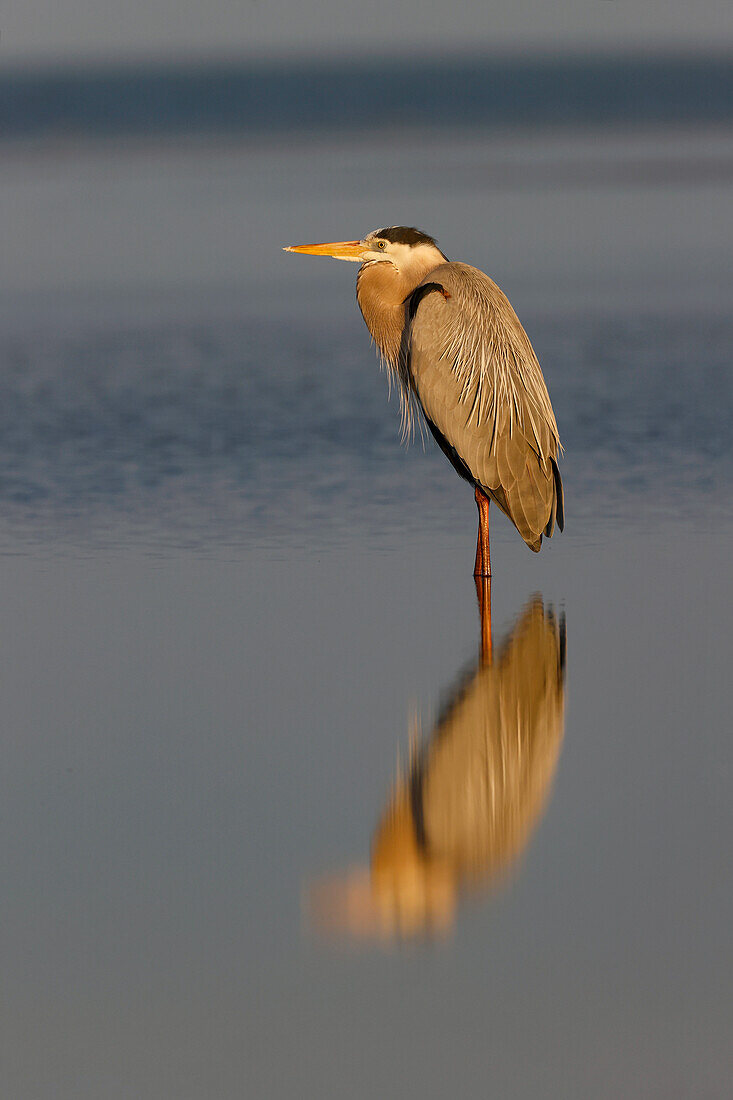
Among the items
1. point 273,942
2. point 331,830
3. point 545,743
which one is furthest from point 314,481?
point 273,942

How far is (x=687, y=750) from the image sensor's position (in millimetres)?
4461

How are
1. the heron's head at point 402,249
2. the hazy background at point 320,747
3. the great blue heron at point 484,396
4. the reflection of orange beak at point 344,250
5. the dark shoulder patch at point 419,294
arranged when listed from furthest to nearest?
the reflection of orange beak at point 344,250 < the heron's head at point 402,249 < the dark shoulder patch at point 419,294 < the great blue heron at point 484,396 < the hazy background at point 320,747

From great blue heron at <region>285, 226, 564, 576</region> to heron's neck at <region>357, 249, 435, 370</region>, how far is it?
73 millimetres

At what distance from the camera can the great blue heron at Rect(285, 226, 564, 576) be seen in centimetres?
691

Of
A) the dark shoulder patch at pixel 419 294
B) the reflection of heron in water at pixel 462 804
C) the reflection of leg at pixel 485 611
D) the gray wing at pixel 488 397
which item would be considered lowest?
the reflection of heron in water at pixel 462 804

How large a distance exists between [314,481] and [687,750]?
4.67 meters

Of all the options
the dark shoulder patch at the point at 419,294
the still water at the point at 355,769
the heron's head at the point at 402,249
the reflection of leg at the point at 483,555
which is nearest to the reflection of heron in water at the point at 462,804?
the still water at the point at 355,769

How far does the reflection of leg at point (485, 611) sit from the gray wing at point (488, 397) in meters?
0.33

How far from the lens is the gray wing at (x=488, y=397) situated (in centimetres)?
693

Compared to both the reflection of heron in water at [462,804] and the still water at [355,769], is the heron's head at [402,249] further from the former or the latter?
the reflection of heron in water at [462,804]

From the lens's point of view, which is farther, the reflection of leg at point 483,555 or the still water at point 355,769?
the reflection of leg at point 483,555

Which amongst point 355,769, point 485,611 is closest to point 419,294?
point 485,611

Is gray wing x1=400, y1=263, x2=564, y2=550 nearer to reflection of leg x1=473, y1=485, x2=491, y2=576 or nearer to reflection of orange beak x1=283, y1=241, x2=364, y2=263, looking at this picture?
reflection of leg x1=473, y1=485, x2=491, y2=576

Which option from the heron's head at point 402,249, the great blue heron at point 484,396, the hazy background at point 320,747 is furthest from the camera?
the heron's head at point 402,249
